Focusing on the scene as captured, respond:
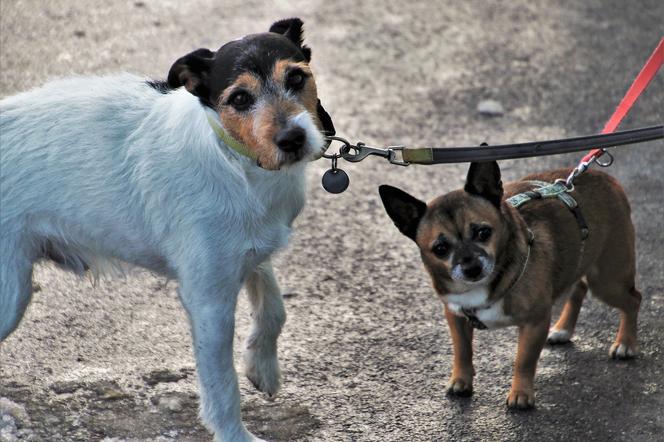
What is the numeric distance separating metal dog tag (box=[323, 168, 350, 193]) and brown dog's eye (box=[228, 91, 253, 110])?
0.54 meters

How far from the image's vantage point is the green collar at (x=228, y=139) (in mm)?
3330

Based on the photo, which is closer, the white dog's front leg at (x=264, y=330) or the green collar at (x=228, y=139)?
the green collar at (x=228, y=139)

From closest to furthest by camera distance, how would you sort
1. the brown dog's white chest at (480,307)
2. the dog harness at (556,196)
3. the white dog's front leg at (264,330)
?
the brown dog's white chest at (480,307)
the white dog's front leg at (264,330)
the dog harness at (556,196)

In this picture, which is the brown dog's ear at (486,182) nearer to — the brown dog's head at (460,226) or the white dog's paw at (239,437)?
the brown dog's head at (460,226)

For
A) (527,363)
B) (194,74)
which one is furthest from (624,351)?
(194,74)

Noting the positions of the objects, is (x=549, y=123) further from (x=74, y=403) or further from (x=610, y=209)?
(x=74, y=403)

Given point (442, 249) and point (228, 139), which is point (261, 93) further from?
point (442, 249)

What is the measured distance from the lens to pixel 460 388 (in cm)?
416

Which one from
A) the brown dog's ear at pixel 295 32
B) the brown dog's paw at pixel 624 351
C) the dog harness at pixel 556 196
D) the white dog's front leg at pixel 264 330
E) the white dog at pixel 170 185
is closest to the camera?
the white dog at pixel 170 185

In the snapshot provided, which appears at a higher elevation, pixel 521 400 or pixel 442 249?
pixel 442 249

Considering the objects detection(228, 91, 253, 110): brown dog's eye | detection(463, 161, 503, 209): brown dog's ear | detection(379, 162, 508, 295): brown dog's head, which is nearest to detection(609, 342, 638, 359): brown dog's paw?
detection(379, 162, 508, 295): brown dog's head

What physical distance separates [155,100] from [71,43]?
3.69 meters

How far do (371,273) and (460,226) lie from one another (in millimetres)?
1311

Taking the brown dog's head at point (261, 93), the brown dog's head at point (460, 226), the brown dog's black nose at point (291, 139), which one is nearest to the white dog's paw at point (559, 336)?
the brown dog's head at point (460, 226)
